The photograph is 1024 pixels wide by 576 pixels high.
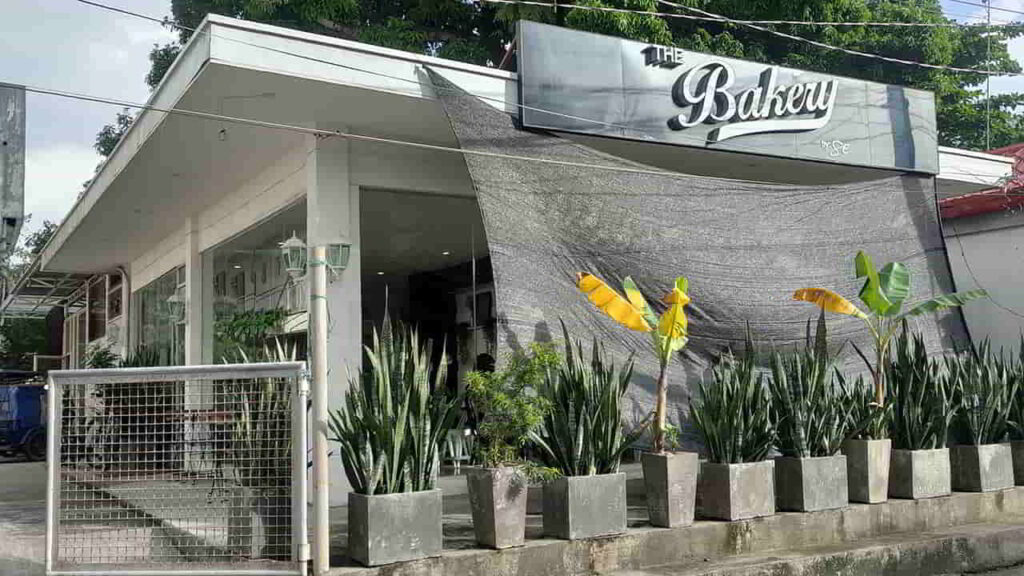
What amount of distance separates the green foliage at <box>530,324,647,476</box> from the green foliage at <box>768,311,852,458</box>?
1412 mm

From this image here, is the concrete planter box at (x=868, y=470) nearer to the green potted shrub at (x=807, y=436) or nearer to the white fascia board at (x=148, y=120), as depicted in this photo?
the green potted shrub at (x=807, y=436)

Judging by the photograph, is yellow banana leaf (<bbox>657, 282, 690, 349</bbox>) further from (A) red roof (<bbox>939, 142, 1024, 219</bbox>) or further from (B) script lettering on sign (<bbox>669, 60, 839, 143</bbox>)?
(A) red roof (<bbox>939, 142, 1024, 219</bbox>)

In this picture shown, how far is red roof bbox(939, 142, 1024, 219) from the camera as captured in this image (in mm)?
12867

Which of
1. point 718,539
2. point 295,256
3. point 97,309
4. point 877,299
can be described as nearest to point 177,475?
point 718,539

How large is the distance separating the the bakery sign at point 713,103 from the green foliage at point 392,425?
11.4ft

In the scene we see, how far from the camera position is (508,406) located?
232 inches

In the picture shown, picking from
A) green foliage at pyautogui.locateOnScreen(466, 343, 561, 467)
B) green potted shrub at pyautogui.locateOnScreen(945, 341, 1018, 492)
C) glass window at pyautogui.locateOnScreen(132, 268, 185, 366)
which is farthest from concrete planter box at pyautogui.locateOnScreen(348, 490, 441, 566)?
glass window at pyautogui.locateOnScreen(132, 268, 185, 366)

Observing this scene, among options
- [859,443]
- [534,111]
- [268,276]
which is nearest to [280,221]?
[268,276]

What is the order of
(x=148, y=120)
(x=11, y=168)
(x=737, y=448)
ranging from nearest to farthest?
(x=11, y=168) < (x=737, y=448) < (x=148, y=120)

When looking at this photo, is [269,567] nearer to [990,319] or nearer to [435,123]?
[435,123]

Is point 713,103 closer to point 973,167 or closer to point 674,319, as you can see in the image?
point 674,319

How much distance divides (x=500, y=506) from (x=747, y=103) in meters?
6.06

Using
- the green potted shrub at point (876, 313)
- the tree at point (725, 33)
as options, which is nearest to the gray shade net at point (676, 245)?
the green potted shrub at point (876, 313)

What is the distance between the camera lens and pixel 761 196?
9.23 meters
